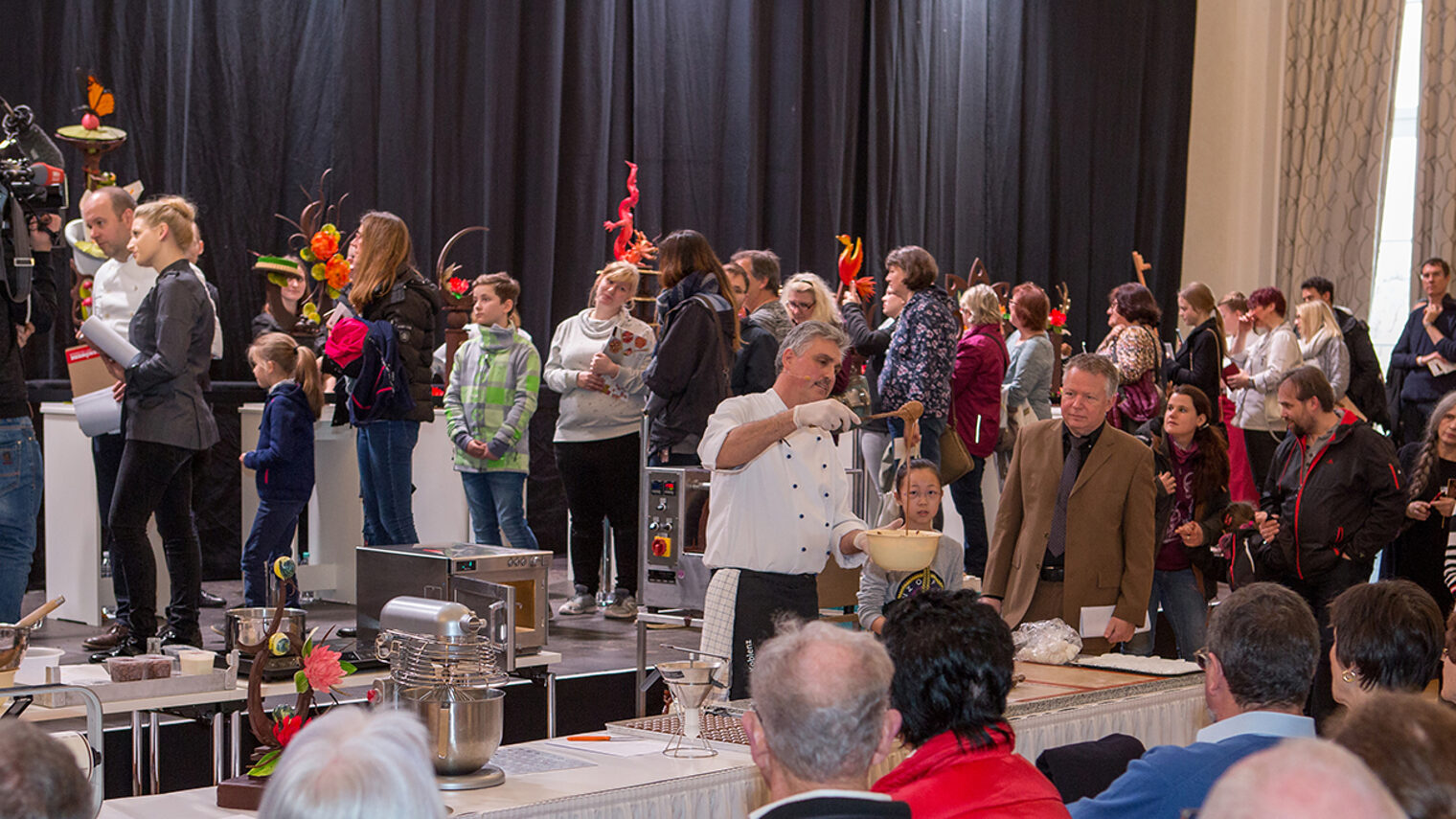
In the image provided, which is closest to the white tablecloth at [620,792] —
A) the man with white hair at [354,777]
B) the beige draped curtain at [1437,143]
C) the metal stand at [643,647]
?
the man with white hair at [354,777]

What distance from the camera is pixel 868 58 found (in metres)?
9.17

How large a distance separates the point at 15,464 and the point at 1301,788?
12.1 feet

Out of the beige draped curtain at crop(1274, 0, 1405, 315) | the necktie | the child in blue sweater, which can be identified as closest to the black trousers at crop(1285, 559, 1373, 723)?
the necktie

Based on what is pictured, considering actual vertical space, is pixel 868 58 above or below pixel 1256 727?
above

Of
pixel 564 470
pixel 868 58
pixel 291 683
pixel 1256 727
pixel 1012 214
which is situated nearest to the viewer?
pixel 1256 727

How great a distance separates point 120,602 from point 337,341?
41.8 inches

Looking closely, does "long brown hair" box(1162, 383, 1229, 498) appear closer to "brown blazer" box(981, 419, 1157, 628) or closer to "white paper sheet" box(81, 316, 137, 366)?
"brown blazer" box(981, 419, 1157, 628)

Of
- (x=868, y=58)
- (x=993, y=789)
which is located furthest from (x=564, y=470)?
(x=868, y=58)

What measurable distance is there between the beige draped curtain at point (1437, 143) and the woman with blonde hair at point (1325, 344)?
8.06 ft

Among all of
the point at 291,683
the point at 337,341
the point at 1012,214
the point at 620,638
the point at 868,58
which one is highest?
the point at 868,58

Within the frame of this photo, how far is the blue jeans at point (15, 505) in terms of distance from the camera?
393cm

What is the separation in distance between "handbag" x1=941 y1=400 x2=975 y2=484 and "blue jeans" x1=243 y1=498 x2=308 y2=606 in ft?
7.87

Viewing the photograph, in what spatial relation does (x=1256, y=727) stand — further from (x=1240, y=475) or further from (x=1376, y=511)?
(x=1240, y=475)

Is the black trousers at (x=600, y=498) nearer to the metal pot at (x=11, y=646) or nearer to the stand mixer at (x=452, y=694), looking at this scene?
the metal pot at (x=11, y=646)
